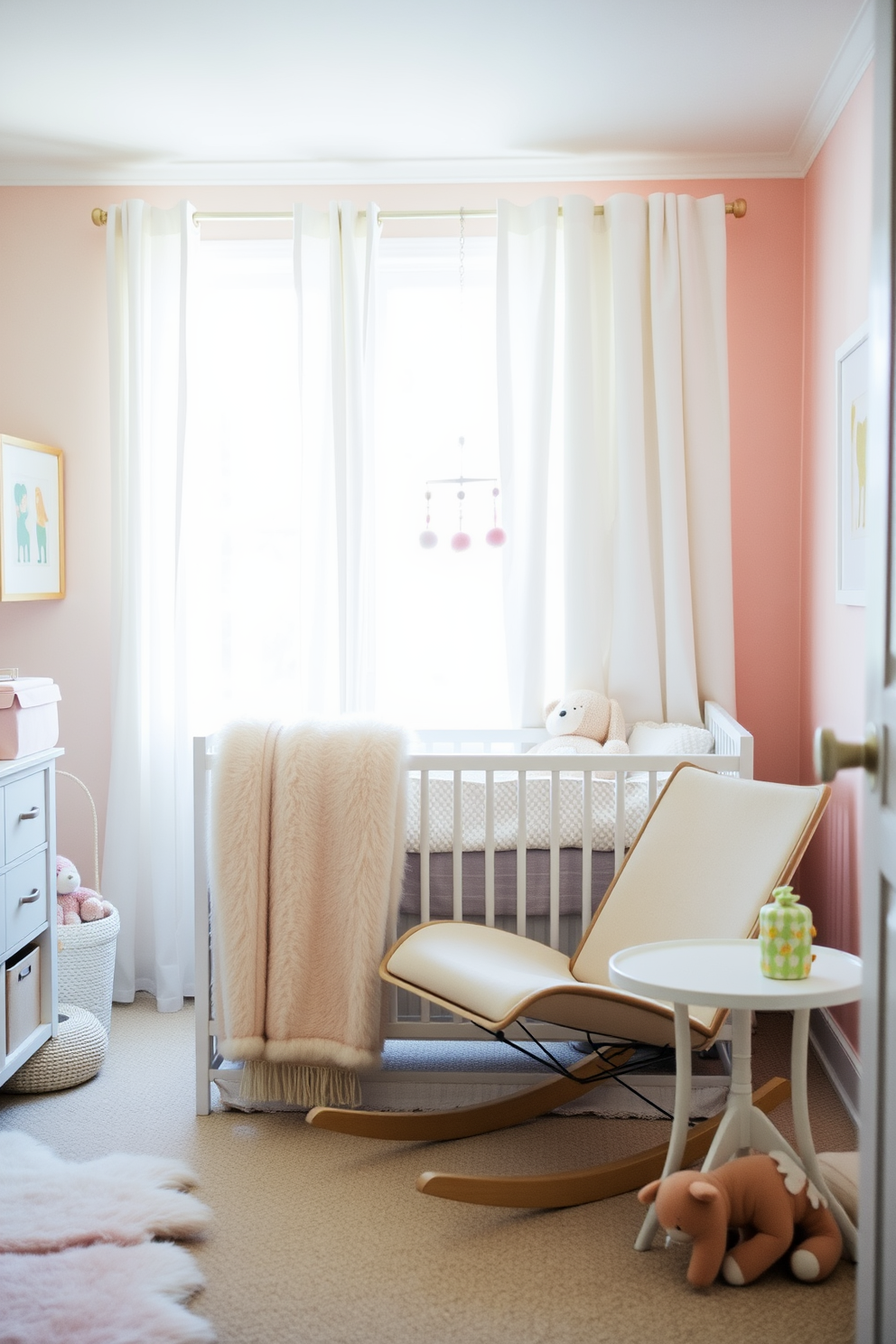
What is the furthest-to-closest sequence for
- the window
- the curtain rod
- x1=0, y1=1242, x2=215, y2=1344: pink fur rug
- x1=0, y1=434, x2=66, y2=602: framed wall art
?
the window, the curtain rod, x1=0, y1=434, x2=66, y2=602: framed wall art, x1=0, y1=1242, x2=215, y2=1344: pink fur rug

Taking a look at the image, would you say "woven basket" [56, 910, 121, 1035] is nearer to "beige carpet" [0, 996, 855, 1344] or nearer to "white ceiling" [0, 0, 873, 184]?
"beige carpet" [0, 996, 855, 1344]

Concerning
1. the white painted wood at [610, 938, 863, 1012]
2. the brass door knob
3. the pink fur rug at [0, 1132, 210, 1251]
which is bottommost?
the pink fur rug at [0, 1132, 210, 1251]

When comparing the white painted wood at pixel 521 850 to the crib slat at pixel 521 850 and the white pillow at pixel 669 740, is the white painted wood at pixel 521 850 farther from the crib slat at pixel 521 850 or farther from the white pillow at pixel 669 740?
the white pillow at pixel 669 740

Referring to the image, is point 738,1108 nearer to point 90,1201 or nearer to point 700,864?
point 700,864

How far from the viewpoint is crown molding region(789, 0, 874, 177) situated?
8.07 ft

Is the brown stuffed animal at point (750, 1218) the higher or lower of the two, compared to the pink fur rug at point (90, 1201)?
higher

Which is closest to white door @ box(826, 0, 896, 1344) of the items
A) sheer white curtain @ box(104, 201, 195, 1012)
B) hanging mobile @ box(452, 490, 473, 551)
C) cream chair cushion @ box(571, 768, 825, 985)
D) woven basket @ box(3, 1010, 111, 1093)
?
cream chair cushion @ box(571, 768, 825, 985)

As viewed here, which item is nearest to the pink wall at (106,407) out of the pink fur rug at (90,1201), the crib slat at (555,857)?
the crib slat at (555,857)

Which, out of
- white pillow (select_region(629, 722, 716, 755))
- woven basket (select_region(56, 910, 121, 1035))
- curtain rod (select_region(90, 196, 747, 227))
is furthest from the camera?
curtain rod (select_region(90, 196, 747, 227))

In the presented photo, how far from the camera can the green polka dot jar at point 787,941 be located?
1723 millimetres

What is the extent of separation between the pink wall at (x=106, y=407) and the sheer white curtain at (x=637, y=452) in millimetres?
185

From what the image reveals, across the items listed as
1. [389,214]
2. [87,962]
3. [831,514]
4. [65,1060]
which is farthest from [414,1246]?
[389,214]

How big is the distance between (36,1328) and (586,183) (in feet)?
10.00

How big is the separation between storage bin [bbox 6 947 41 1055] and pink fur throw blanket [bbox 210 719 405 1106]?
432 millimetres
